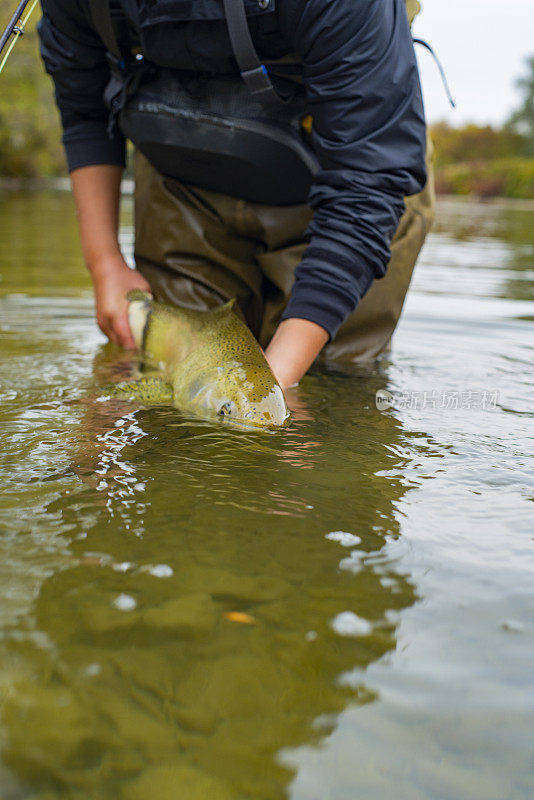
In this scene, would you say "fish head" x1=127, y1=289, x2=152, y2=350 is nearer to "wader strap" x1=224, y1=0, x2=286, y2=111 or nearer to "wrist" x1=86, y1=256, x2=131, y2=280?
"wrist" x1=86, y1=256, x2=131, y2=280

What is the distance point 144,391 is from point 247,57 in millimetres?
1008

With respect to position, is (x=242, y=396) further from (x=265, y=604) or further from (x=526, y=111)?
(x=526, y=111)

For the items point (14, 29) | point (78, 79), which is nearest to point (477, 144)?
point (78, 79)

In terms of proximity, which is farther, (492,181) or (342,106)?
(492,181)

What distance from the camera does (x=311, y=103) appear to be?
2.15m

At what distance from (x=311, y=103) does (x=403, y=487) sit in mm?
1198

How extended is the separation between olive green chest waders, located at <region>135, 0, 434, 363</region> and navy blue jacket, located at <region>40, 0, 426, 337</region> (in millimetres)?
638

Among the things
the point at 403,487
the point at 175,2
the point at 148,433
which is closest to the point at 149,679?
the point at 403,487

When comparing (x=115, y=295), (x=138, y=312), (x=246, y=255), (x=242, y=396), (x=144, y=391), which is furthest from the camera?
(x=246, y=255)

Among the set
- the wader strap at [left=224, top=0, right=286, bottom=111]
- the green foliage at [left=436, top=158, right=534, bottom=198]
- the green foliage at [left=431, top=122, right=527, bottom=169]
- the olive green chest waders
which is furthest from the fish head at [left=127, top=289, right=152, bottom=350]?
the green foliage at [left=431, top=122, right=527, bottom=169]

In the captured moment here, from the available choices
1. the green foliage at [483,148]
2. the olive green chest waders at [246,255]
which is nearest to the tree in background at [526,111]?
the green foliage at [483,148]

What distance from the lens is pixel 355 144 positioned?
2.09 meters

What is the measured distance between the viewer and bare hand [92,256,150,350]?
2.79 meters

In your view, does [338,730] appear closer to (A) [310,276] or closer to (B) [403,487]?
(B) [403,487]
